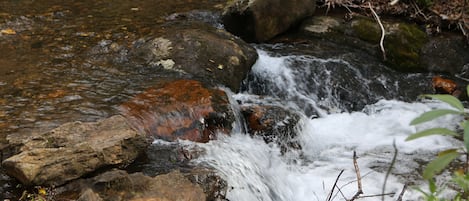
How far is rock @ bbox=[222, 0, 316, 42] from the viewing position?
6.49 meters

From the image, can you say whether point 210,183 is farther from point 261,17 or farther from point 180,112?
point 261,17

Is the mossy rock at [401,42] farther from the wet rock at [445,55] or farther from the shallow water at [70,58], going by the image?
the shallow water at [70,58]

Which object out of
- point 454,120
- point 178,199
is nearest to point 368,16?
point 454,120

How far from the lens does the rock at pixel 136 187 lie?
112 inches

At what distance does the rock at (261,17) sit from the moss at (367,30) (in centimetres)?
85

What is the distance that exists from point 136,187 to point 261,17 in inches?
163

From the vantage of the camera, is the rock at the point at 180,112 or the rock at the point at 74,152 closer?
the rock at the point at 74,152

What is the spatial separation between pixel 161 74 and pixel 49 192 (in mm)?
2449

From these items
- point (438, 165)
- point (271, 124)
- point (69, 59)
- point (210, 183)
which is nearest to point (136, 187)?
point (210, 183)

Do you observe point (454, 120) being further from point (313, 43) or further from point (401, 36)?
point (313, 43)

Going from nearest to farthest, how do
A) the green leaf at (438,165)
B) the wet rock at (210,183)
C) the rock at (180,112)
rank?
the green leaf at (438,165) < the wet rock at (210,183) < the rock at (180,112)

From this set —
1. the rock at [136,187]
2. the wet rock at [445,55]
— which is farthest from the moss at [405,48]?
the rock at [136,187]

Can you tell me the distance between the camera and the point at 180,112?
14.3 ft

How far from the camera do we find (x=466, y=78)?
21.3ft
